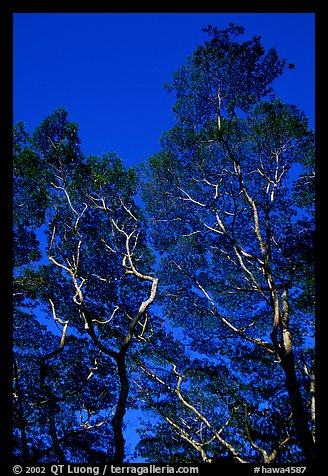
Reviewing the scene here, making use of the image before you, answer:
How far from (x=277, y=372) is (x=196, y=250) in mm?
4599

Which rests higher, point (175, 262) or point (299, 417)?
point (175, 262)

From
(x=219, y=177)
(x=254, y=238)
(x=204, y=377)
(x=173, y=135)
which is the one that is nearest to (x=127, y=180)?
(x=173, y=135)

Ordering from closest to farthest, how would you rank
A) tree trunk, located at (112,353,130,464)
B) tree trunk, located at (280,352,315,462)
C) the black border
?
the black border < tree trunk, located at (280,352,315,462) < tree trunk, located at (112,353,130,464)

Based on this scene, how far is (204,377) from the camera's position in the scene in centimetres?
1394

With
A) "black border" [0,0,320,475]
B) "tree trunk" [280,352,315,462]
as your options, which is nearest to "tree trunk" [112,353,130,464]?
"black border" [0,0,320,475]

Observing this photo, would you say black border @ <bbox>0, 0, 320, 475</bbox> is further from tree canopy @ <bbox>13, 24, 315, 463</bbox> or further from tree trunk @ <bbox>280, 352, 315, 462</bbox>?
tree canopy @ <bbox>13, 24, 315, 463</bbox>

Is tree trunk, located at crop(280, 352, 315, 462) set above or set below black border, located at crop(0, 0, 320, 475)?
below
